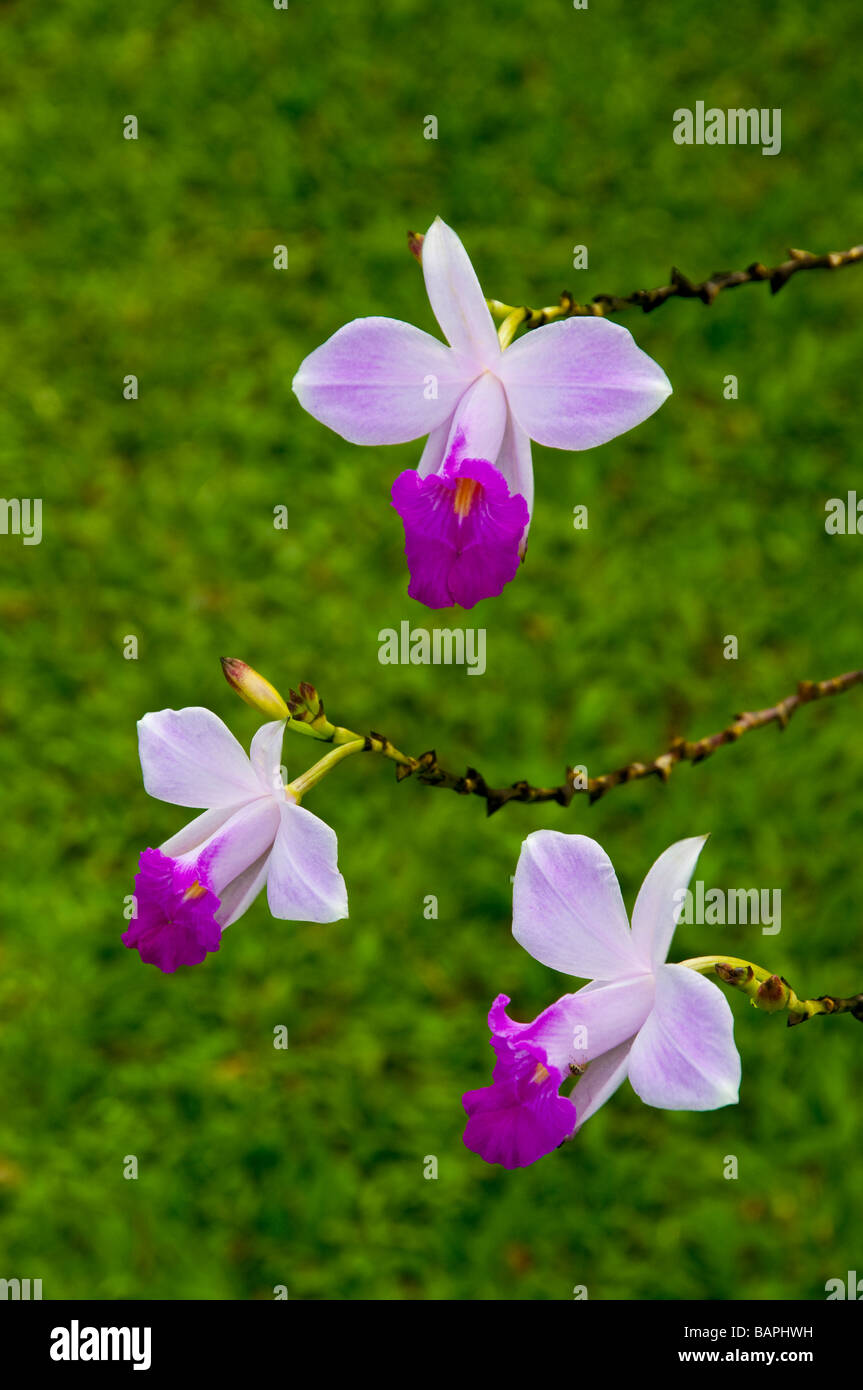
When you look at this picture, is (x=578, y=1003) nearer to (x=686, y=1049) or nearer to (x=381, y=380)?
(x=686, y=1049)

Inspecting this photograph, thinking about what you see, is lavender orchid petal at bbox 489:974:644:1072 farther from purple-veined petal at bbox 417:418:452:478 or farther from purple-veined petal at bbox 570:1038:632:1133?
purple-veined petal at bbox 417:418:452:478

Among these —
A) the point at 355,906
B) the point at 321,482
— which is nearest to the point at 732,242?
the point at 321,482

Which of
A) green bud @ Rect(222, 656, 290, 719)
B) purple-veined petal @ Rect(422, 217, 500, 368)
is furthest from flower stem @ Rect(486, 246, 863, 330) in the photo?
green bud @ Rect(222, 656, 290, 719)

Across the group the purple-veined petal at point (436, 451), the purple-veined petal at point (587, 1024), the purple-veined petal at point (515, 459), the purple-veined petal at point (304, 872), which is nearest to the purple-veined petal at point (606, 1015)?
the purple-veined petal at point (587, 1024)

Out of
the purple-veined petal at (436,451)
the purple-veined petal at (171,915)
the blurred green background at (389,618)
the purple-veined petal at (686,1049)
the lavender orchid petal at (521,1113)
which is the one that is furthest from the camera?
the blurred green background at (389,618)

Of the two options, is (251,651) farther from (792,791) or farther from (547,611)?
(792,791)

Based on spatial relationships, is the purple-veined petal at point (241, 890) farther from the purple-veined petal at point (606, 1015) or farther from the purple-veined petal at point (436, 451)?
the purple-veined petal at point (436, 451)
